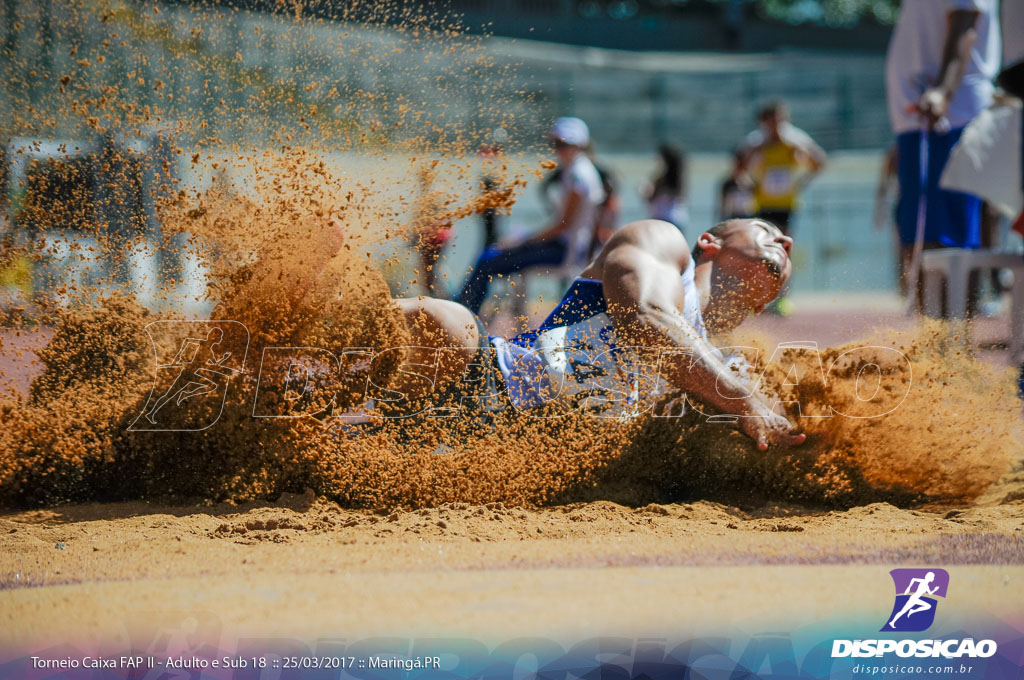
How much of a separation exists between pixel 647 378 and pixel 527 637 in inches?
37.0

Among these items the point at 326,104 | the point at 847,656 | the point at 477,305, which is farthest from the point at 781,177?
the point at 847,656

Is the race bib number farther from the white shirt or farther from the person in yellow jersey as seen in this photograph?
the white shirt

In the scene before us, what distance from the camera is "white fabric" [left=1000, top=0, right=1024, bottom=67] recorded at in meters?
3.42

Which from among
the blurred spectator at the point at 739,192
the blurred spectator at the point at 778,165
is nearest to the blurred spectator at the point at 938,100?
the blurred spectator at the point at 778,165

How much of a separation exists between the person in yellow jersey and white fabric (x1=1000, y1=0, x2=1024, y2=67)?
4.08 m

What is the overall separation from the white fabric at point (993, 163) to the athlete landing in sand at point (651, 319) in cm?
136

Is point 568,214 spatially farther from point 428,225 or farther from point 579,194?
point 428,225

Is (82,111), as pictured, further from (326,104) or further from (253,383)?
(253,383)

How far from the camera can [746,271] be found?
8.69ft

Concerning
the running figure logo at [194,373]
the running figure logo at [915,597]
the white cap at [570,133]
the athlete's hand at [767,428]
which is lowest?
the running figure logo at [915,597]

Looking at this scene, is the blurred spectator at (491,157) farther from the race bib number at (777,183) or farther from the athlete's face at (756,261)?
the race bib number at (777,183)

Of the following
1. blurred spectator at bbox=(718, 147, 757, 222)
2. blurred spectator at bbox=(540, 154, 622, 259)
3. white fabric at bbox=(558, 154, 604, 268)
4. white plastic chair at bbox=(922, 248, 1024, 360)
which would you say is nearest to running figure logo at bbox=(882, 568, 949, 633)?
white plastic chair at bbox=(922, 248, 1024, 360)

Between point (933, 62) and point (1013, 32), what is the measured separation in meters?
0.44

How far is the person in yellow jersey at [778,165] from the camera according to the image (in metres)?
7.75
